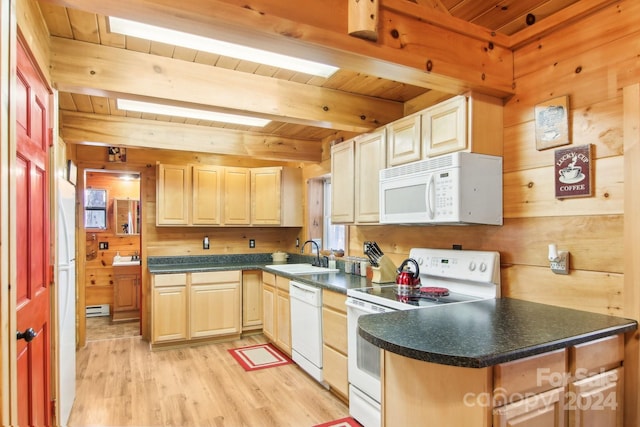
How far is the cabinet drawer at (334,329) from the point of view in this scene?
9.12 feet

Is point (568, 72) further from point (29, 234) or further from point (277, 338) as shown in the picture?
point (277, 338)

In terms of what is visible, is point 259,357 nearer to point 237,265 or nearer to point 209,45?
point 237,265

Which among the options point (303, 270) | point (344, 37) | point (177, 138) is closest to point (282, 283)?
point (303, 270)

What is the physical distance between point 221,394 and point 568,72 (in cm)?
320

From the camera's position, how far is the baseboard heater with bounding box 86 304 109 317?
5.54 m

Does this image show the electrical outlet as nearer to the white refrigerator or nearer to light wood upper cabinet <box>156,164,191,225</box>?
the white refrigerator

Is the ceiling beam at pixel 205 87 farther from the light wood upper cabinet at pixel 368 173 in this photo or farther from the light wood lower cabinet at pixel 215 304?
the light wood lower cabinet at pixel 215 304

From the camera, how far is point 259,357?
3.90 meters

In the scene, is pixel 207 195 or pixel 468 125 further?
pixel 207 195

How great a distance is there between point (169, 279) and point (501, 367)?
364cm

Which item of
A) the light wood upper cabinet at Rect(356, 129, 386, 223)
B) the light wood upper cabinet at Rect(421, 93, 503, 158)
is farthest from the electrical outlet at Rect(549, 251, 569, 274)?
the light wood upper cabinet at Rect(356, 129, 386, 223)

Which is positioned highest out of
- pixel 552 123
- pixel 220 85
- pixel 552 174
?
pixel 220 85

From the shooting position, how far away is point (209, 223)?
15.2ft

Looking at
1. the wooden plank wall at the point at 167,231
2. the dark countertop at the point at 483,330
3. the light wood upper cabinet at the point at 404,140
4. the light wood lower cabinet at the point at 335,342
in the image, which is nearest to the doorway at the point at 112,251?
the wooden plank wall at the point at 167,231
